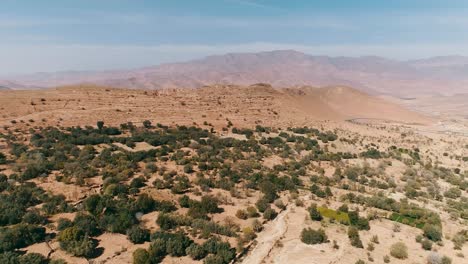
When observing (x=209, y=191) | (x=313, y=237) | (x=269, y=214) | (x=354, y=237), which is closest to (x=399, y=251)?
(x=354, y=237)

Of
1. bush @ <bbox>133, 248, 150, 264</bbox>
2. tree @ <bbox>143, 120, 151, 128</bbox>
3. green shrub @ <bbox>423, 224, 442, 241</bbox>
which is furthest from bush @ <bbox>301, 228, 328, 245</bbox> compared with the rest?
tree @ <bbox>143, 120, 151, 128</bbox>

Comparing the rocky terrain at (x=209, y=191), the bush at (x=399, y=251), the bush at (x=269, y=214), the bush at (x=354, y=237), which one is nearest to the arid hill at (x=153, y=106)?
the rocky terrain at (x=209, y=191)

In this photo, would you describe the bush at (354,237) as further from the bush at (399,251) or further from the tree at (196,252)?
→ the tree at (196,252)

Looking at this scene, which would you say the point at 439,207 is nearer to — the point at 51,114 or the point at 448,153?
the point at 448,153

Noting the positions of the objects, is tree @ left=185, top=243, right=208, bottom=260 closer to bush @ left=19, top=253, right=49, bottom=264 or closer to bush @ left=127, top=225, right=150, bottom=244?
bush @ left=127, top=225, right=150, bottom=244

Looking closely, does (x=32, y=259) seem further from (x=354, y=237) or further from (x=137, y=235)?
(x=354, y=237)

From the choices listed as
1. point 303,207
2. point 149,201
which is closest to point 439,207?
point 303,207
